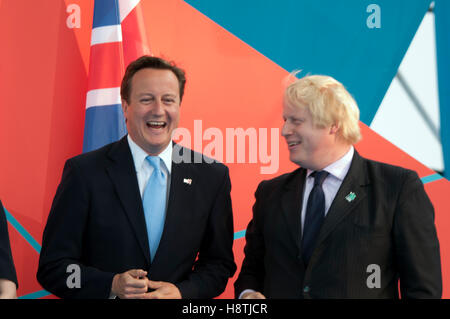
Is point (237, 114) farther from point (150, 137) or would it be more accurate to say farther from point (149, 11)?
point (150, 137)

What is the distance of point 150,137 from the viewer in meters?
2.70

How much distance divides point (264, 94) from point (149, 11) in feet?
3.42

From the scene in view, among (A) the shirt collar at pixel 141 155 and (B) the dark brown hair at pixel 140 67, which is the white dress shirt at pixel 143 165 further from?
(B) the dark brown hair at pixel 140 67

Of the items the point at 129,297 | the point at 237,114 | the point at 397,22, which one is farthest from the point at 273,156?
the point at 129,297

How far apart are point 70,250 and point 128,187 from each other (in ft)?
1.28

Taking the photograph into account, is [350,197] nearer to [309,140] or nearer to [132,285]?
[309,140]

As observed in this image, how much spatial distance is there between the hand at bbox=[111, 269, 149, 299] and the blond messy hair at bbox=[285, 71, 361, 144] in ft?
3.39

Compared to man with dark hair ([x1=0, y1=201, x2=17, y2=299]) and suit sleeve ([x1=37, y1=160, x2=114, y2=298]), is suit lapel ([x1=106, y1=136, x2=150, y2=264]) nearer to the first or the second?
suit sleeve ([x1=37, y1=160, x2=114, y2=298])

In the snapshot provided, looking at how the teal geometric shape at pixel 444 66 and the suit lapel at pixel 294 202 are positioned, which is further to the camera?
the teal geometric shape at pixel 444 66

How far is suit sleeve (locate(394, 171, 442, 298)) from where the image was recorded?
2277 mm

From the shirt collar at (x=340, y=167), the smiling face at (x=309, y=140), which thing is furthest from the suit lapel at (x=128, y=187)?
the shirt collar at (x=340, y=167)

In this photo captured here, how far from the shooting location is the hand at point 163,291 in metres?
2.43

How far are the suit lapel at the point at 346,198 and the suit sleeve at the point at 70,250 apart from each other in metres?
0.98
